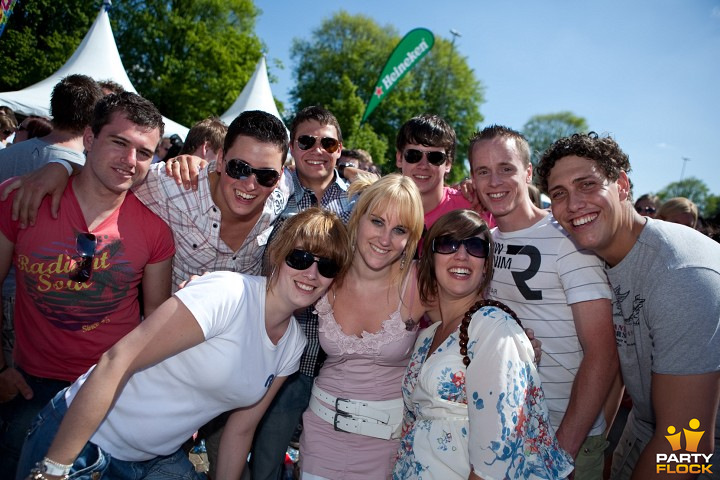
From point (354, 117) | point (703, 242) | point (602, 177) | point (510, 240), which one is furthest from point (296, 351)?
point (354, 117)

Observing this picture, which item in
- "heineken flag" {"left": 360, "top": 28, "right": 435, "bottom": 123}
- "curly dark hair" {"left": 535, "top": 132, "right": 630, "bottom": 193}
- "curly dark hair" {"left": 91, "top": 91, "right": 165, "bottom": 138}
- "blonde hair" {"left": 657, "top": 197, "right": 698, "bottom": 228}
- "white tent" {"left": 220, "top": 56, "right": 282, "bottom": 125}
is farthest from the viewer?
"white tent" {"left": 220, "top": 56, "right": 282, "bottom": 125}

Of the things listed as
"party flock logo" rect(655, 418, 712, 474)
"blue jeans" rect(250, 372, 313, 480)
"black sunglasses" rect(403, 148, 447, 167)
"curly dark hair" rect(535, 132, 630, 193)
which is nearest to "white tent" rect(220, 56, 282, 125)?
"black sunglasses" rect(403, 148, 447, 167)

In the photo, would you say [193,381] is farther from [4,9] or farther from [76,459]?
[4,9]

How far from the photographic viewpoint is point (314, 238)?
2.52m

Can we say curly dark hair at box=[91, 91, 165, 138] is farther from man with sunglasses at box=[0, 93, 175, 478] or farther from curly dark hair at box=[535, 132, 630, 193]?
curly dark hair at box=[535, 132, 630, 193]

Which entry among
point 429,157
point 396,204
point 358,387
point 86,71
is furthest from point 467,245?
point 86,71

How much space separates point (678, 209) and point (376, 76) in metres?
29.9

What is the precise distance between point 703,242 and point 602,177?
1.95ft

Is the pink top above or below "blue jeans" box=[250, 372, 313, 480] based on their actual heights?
above

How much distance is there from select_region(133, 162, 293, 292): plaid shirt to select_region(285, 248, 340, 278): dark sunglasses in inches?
34.3

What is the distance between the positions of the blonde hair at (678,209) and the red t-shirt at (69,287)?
652 centimetres

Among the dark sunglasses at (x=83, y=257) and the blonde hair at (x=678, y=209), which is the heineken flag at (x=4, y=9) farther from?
the blonde hair at (x=678, y=209)

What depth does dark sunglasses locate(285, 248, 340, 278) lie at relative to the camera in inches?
96.1

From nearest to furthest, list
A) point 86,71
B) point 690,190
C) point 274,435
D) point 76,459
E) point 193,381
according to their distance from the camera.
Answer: point 76,459
point 193,381
point 274,435
point 86,71
point 690,190
